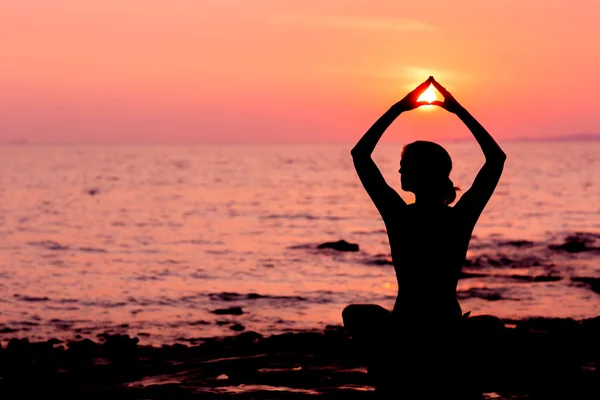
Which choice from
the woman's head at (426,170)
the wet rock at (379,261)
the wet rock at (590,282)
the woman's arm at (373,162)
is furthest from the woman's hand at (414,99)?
the wet rock at (379,261)

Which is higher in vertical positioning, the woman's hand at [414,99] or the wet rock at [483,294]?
the woman's hand at [414,99]

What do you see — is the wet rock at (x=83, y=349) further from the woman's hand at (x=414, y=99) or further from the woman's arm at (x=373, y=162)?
the woman's hand at (x=414, y=99)

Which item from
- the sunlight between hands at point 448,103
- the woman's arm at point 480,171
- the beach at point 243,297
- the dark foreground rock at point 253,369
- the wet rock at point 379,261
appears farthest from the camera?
the wet rock at point 379,261

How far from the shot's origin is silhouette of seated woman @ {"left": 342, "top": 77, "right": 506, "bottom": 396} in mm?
6406

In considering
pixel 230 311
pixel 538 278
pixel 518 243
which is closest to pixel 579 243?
pixel 518 243

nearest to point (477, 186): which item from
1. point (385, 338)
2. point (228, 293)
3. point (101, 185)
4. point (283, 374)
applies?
point (385, 338)

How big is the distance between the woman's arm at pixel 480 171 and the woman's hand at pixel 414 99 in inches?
2.6

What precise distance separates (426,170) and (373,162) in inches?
15.8

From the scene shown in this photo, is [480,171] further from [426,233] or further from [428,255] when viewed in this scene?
[428,255]

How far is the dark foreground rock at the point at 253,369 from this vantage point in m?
10.6

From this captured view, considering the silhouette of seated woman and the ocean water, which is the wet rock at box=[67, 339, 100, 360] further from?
the silhouette of seated woman

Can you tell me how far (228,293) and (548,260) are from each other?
1365 cm

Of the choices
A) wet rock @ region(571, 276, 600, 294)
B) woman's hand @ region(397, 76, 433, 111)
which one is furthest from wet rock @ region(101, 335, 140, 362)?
wet rock @ region(571, 276, 600, 294)

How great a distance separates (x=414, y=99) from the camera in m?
6.46
